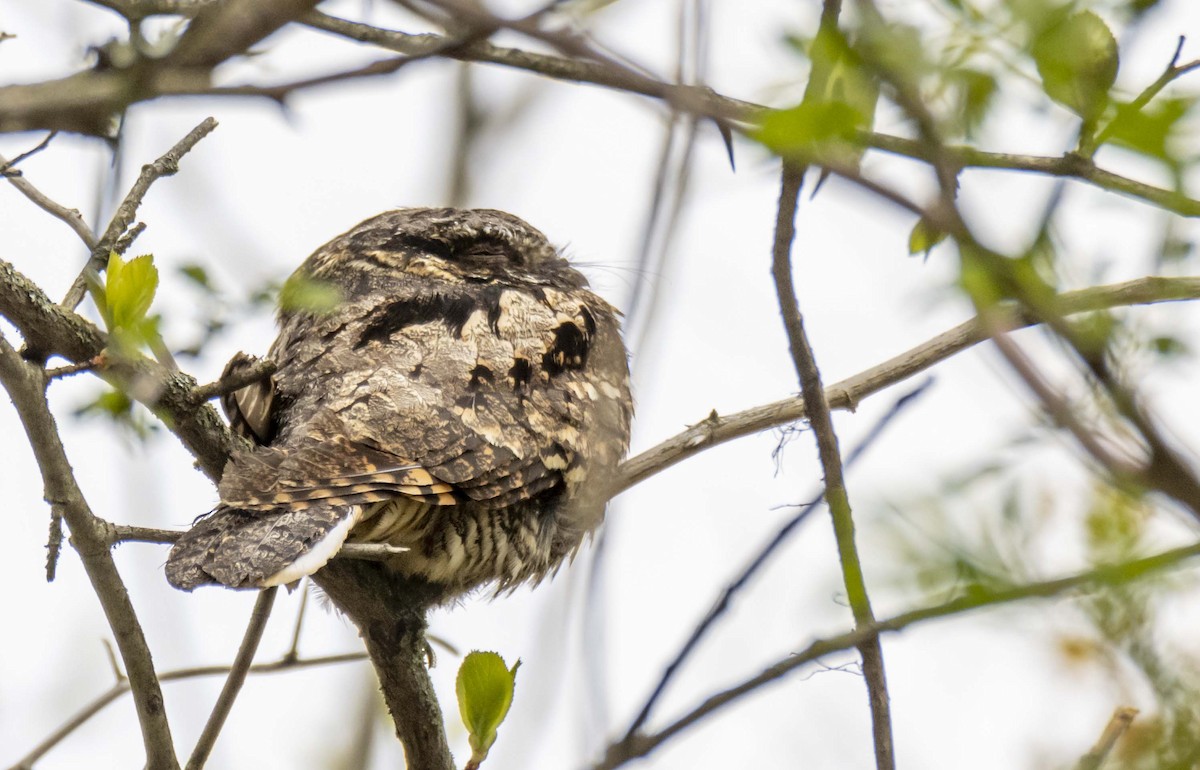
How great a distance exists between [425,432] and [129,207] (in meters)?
0.94

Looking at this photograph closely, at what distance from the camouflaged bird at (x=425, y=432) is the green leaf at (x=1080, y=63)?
1.42 m

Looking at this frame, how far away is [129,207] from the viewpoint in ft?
10.2

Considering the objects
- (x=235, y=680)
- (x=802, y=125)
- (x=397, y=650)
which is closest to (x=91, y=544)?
(x=235, y=680)

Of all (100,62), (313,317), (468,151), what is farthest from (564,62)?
(468,151)

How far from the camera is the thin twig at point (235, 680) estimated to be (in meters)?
3.35

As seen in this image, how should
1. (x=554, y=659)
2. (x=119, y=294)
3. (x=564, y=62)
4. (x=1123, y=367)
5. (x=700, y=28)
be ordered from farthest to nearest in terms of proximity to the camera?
(x=119, y=294) → (x=564, y=62) → (x=554, y=659) → (x=700, y=28) → (x=1123, y=367)

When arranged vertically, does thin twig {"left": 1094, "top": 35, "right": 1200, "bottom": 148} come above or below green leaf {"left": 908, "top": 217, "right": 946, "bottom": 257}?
below

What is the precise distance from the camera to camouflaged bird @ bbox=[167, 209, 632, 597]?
299 centimetres

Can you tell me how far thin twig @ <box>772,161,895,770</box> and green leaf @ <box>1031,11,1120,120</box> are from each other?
347 millimetres

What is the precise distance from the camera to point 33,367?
275cm

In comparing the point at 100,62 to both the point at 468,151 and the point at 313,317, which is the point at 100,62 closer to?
the point at 313,317

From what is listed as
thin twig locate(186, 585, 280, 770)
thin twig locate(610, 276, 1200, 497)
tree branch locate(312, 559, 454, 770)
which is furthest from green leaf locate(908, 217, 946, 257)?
thin twig locate(186, 585, 280, 770)

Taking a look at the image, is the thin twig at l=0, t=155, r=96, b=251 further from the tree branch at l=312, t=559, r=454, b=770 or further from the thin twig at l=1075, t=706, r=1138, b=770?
the thin twig at l=1075, t=706, r=1138, b=770

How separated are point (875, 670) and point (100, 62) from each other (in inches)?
59.2
